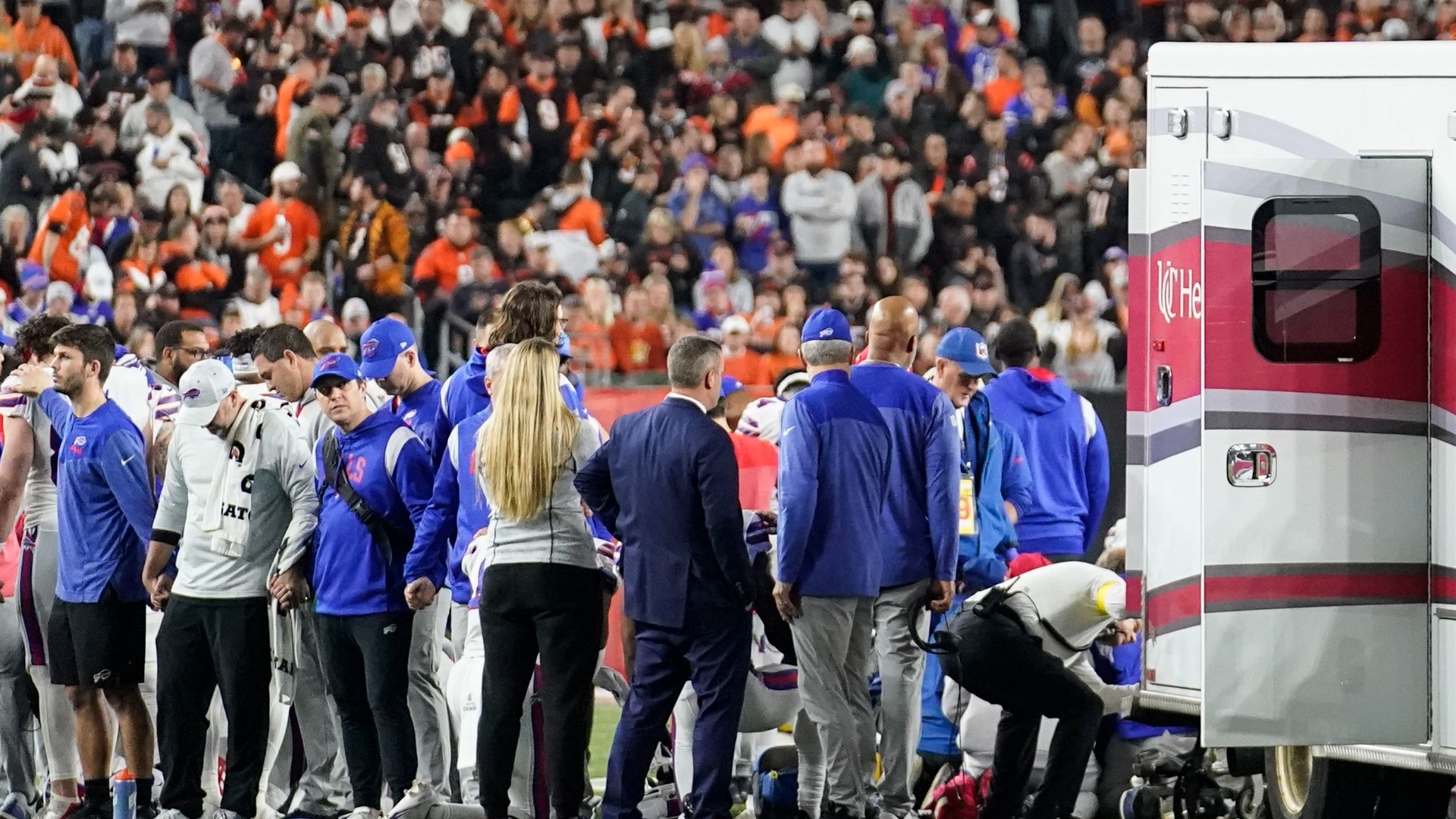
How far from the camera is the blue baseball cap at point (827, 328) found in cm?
883

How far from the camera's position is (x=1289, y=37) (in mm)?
20281

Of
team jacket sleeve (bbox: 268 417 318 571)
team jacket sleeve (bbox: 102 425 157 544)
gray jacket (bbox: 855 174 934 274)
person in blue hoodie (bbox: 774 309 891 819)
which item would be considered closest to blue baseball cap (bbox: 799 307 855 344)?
person in blue hoodie (bbox: 774 309 891 819)

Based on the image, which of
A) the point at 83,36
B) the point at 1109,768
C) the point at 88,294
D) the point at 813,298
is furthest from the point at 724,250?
the point at 1109,768

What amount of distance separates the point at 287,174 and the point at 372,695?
10478 mm

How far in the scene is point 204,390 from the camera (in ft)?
29.3

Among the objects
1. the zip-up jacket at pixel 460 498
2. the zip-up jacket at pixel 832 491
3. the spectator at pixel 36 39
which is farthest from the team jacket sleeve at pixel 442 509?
the spectator at pixel 36 39

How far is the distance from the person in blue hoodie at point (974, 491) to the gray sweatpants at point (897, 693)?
2.36 feet

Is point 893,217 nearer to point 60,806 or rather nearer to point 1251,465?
point 60,806

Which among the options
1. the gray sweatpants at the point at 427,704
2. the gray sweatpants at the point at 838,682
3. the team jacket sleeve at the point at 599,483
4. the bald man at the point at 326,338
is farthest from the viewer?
the bald man at the point at 326,338

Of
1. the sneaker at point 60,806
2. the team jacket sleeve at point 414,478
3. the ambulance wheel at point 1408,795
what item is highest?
the team jacket sleeve at point 414,478

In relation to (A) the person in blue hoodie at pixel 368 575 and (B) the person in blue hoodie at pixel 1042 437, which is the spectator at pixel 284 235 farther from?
(A) the person in blue hoodie at pixel 368 575

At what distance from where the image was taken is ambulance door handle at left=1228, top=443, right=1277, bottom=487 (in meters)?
7.13

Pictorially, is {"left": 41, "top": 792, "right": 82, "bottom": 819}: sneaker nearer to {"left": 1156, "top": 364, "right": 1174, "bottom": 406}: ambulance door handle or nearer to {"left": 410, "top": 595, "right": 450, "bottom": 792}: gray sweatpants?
{"left": 410, "top": 595, "right": 450, "bottom": 792}: gray sweatpants

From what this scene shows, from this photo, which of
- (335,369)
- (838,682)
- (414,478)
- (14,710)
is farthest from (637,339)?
(838,682)
